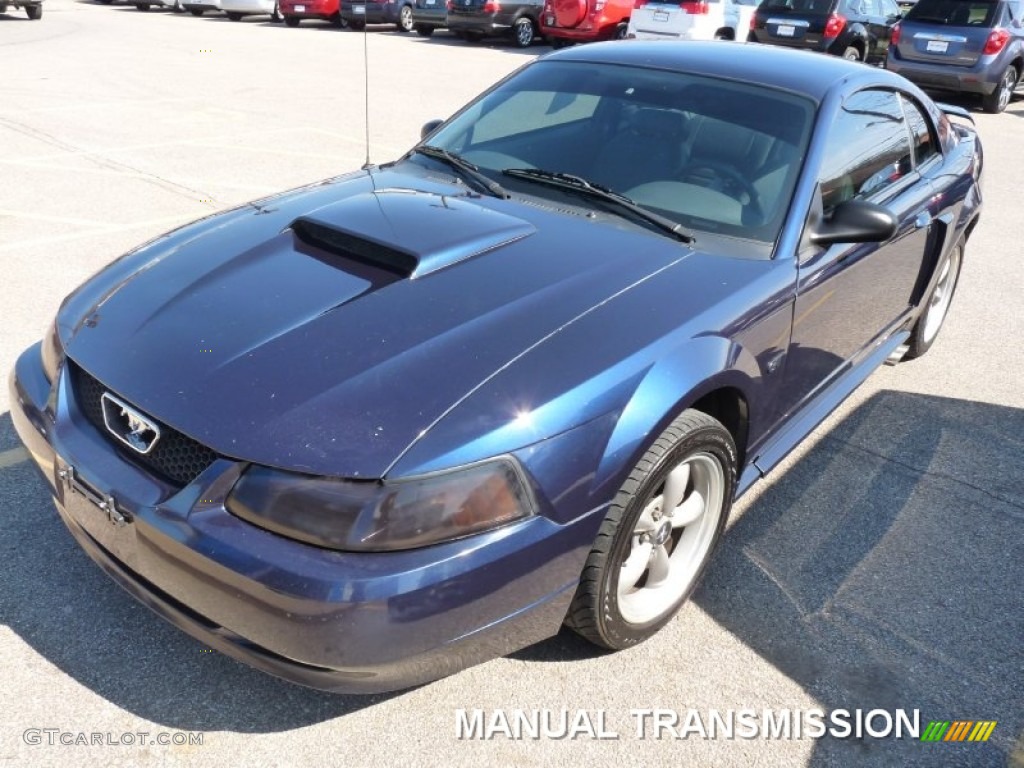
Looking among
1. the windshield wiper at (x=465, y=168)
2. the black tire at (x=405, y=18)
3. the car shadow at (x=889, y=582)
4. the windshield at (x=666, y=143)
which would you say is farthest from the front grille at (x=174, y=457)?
the black tire at (x=405, y=18)

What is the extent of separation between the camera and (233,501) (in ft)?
6.58

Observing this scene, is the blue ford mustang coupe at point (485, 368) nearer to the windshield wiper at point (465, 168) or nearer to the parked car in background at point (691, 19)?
the windshield wiper at point (465, 168)

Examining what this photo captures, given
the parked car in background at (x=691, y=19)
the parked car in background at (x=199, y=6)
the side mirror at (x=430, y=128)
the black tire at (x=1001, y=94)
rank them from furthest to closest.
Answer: the parked car in background at (x=199, y=6), the parked car in background at (x=691, y=19), the black tire at (x=1001, y=94), the side mirror at (x=430, y=128)

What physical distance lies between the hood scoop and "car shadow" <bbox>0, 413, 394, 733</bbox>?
1175mm

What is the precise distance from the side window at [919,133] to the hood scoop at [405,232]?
219 cm

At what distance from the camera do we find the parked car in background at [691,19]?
46.0ft

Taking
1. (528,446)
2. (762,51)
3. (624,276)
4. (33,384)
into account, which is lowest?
(33,384)

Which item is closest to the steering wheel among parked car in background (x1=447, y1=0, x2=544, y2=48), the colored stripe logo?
the colored stripe logo

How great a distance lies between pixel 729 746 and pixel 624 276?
1323mm

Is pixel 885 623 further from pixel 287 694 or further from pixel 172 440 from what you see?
pixel 172 440

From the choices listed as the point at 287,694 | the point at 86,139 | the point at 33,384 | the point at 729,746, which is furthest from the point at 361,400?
the point at 86,139

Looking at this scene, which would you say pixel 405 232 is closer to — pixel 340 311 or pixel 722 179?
pixel 340 311

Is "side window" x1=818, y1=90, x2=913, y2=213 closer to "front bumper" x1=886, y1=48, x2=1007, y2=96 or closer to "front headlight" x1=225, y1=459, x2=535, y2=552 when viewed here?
"front headlight" x1=225, y1=459, x2=535, y2=552

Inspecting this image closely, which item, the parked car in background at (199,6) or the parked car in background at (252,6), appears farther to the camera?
the parked car in background at (199,6)
